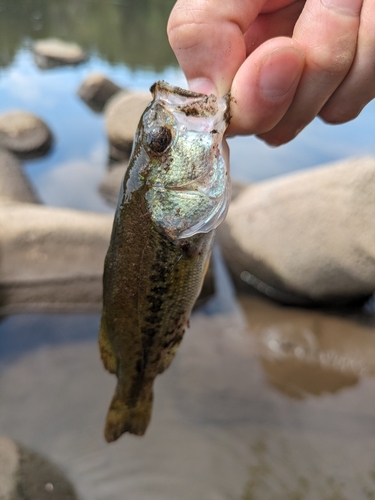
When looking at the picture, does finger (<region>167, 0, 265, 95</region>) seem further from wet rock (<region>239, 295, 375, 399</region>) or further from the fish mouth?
Answer: wet rock (<region>239, 295, 375, 399</region>)

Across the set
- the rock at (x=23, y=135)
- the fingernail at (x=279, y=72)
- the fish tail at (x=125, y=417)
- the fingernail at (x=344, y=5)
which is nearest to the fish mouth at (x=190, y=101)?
the fingernail at (x=279, y=72)

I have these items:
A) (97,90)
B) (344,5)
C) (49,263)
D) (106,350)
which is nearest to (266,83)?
(344,5)

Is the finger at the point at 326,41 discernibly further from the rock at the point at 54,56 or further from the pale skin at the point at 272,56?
the rock at the point at 54,56

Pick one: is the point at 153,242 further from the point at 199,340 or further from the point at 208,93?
the point at 199,340

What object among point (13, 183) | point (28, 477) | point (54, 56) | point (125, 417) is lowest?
point (54, 56)

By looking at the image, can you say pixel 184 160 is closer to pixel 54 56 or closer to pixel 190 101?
pixel 190 101

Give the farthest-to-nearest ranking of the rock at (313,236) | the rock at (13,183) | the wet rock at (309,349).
Result: the rock at (13,183)
the rock at (313,236)
the wet rock at (309,349)

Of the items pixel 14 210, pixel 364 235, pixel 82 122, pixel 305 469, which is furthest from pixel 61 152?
pixel 305 469
